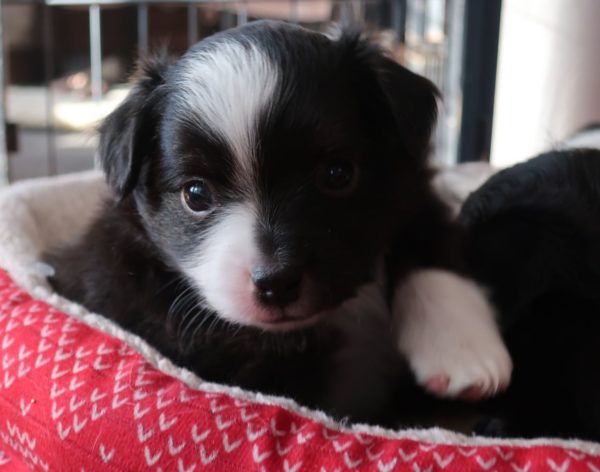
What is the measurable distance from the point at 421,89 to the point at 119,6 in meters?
2.87

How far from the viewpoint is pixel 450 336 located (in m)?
1.43

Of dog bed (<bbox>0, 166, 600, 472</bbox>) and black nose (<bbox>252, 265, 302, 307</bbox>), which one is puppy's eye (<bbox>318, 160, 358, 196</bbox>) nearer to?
black nose (<bbox>252, 265, 302, 307</bbox>)

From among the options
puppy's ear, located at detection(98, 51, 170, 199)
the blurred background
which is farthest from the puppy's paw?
the blurred background

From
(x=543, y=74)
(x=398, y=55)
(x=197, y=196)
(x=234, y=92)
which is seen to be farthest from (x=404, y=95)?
(x=543, y=74)

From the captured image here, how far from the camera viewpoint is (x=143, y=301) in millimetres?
1568

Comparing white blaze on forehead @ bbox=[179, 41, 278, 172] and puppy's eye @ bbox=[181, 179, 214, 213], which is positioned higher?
white blaze on forehead @ bbox=[179, 41, 278, 172]

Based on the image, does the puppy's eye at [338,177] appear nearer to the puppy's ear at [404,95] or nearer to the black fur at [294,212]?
the black fur at [294,212]

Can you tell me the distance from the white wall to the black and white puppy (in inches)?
69.3

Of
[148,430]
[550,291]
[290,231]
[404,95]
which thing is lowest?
[148,430]

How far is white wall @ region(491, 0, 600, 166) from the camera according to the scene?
3164 millimetres

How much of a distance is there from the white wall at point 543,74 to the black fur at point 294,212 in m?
1.75

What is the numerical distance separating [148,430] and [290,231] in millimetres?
394

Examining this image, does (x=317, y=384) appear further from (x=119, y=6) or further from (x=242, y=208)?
(x=119, y=6)

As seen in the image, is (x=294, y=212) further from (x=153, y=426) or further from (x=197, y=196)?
(x=153, y=426)
